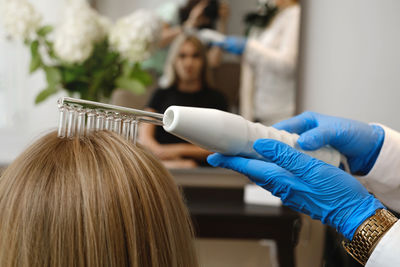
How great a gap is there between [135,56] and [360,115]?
75 centimetres

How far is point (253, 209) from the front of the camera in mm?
1354

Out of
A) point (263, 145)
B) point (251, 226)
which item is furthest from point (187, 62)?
point (263, 145)

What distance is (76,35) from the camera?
3.92 ft

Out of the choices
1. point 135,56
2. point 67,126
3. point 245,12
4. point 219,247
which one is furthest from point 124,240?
point 219,247

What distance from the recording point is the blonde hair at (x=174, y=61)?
1510 millimetres

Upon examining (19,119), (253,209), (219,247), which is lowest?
(219,247)

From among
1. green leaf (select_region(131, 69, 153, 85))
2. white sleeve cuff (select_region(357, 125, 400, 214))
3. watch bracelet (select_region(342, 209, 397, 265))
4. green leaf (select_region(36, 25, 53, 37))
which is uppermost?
green leaf (select_region(36, 25, 53, 37))

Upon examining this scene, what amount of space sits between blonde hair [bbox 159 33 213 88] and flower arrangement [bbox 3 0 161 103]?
0.18 meters

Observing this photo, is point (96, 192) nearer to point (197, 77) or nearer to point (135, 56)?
point (135, 56)

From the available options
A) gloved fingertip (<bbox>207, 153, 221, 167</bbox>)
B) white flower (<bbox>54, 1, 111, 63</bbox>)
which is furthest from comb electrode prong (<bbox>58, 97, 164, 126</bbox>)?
white flower (<bbox>54, 1, 111, 63</bbox>)

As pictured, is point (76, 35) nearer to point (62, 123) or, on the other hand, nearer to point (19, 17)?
point (19, 17)

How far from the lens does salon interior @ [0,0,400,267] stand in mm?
1256

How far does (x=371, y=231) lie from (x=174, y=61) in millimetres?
1088

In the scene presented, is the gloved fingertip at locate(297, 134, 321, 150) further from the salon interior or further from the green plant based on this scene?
the green plant
